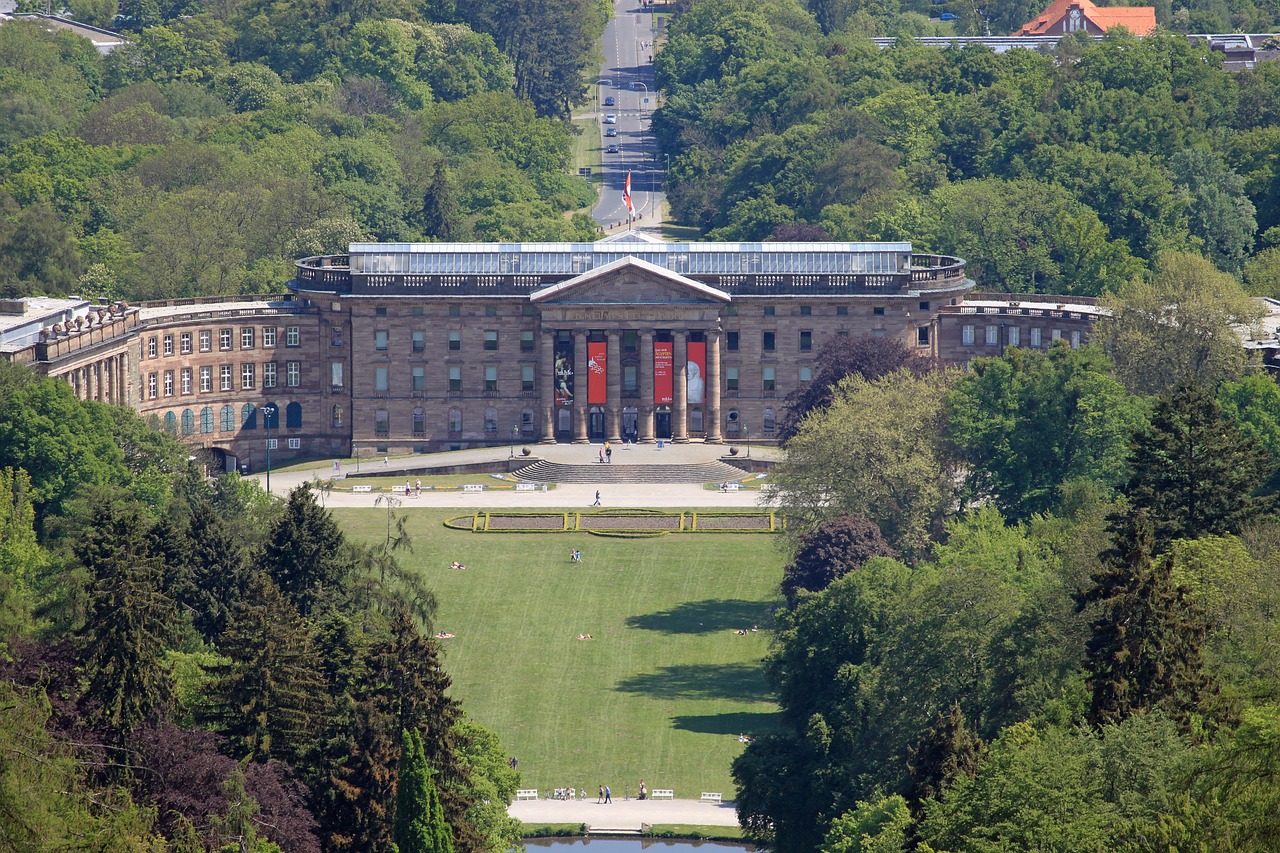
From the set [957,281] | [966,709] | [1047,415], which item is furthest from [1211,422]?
[957,281]

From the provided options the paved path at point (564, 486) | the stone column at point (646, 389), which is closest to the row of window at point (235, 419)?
the paved path at point (564, 486)

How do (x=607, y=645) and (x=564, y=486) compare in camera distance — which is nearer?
(x=607, y=645)

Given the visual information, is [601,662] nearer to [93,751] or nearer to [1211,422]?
[1211,422]

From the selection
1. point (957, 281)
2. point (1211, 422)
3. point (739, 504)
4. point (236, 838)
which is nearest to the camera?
point (236, 838)

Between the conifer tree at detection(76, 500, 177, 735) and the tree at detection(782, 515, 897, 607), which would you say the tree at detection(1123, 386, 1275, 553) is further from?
the conifer tree at detection(76, 500, 177, 735)

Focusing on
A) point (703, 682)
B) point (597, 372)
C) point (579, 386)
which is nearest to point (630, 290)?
point (597, 372)

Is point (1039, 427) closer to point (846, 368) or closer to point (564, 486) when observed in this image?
point (846, 368)

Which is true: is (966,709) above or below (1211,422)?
below

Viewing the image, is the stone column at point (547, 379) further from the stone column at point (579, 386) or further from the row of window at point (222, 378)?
the row of window at point (222, 378)
